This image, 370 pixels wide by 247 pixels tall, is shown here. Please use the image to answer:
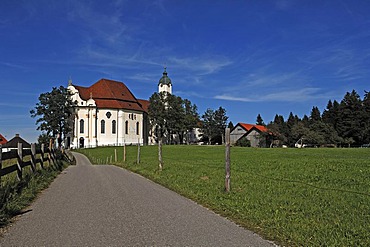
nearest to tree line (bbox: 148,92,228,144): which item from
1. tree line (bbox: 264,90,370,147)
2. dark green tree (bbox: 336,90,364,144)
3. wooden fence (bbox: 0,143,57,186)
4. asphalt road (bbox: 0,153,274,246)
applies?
tree line (bbox: 264,90,370,147)

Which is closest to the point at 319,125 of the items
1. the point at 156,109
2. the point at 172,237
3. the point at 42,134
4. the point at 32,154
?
the point at 156,109

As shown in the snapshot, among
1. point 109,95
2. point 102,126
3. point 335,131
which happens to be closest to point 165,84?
point 109,95

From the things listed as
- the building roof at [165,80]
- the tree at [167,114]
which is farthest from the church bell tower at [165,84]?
the tree at [167,114]

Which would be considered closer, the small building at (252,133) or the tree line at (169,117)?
the small building at (252,133)

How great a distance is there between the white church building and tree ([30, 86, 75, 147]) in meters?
1.71

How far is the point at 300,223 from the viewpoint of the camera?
6.79 metres

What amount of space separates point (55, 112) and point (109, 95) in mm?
13072

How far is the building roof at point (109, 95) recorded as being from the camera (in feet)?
284

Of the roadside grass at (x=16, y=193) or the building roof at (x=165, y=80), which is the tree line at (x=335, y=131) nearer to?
the building roof at (x=165, y=80)

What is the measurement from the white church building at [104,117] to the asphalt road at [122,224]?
7404 centimetres

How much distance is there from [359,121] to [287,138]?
16.3m

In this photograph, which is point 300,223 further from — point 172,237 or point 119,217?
point 119,217

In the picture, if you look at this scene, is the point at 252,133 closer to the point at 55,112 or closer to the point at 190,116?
the point at 190,116

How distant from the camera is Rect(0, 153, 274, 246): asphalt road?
19.1 feet
